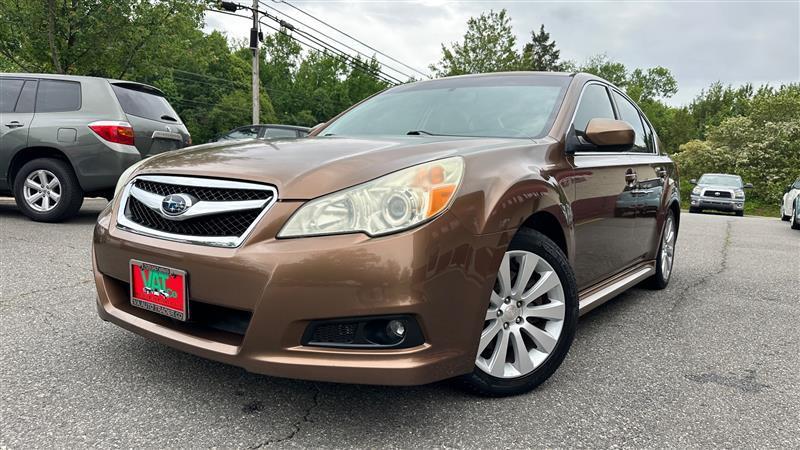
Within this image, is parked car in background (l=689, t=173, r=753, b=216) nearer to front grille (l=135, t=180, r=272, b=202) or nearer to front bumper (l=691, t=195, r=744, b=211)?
front bumper (l=691, t=195, r=744, b=211)

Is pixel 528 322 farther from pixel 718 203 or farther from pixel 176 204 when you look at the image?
pixel 718 203

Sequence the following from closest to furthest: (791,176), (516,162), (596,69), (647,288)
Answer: (516,162) < (647,288) < (791,176) < (596,69)

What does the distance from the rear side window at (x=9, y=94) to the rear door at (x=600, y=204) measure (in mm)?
6018

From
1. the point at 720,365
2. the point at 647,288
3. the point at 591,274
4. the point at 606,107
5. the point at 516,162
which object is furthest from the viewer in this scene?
the point at 647,288

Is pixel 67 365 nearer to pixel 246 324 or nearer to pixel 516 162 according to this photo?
pixel 246 324

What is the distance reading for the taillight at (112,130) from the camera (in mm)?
5941

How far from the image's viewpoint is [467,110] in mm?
3178

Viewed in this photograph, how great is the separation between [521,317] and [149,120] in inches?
213

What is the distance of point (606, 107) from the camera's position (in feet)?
11.8

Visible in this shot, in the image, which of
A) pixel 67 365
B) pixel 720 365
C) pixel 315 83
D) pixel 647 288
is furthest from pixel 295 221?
pixel 315 83

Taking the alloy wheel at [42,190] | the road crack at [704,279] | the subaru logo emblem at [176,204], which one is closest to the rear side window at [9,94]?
the alloy wheel at [42,190]

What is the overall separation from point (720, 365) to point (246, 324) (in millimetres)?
2297

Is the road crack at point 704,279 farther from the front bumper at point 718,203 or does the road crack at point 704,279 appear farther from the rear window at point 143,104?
the front bumper at point 718,203

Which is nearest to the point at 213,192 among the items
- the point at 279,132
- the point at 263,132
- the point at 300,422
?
the point at 300,422
